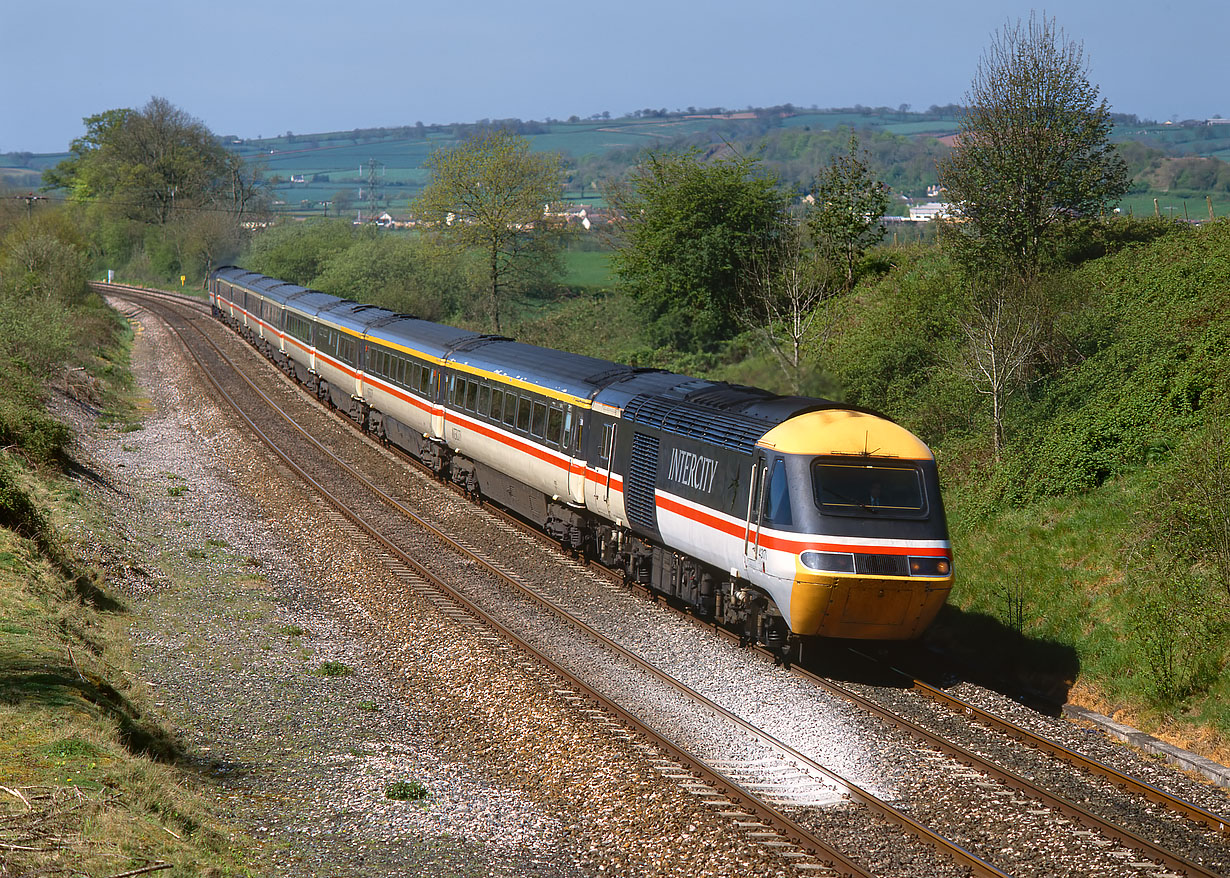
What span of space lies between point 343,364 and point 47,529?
54.2 ft

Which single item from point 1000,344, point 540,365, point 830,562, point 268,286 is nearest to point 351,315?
point 540,365

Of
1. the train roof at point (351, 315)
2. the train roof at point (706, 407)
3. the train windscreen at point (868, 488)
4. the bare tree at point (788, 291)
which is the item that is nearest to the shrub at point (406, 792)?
the train windscreen at point (868, 488)

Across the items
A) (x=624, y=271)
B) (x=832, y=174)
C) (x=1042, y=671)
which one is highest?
(x=832, y=174)

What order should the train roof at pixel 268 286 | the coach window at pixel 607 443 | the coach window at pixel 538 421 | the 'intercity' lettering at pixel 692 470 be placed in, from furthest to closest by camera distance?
1. the train roof at pixel 268 286
2. the coach window at pixel 538 421
3. the coach window at pixel 607 443
4. the 'intercity' lettering at pixel 692 470

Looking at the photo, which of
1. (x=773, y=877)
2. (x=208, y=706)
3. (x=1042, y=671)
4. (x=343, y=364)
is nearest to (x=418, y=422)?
(x=343, y=364)

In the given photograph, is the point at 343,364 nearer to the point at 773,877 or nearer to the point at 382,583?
the point at 382,583

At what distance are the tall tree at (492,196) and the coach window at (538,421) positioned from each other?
34435mm

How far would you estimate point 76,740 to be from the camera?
9578 mm

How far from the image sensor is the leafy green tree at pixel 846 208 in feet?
107

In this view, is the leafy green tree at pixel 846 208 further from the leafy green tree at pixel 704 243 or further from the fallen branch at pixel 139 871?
the fallen branch at pixel 139 871

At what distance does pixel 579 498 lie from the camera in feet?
61.0

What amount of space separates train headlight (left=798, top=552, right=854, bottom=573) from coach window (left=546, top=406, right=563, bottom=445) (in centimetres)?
730

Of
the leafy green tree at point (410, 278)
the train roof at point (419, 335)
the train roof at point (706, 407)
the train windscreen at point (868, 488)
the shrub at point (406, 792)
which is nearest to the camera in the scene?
the shrub at point (406, 792)

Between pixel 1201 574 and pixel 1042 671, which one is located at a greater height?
pixel 1201 574
